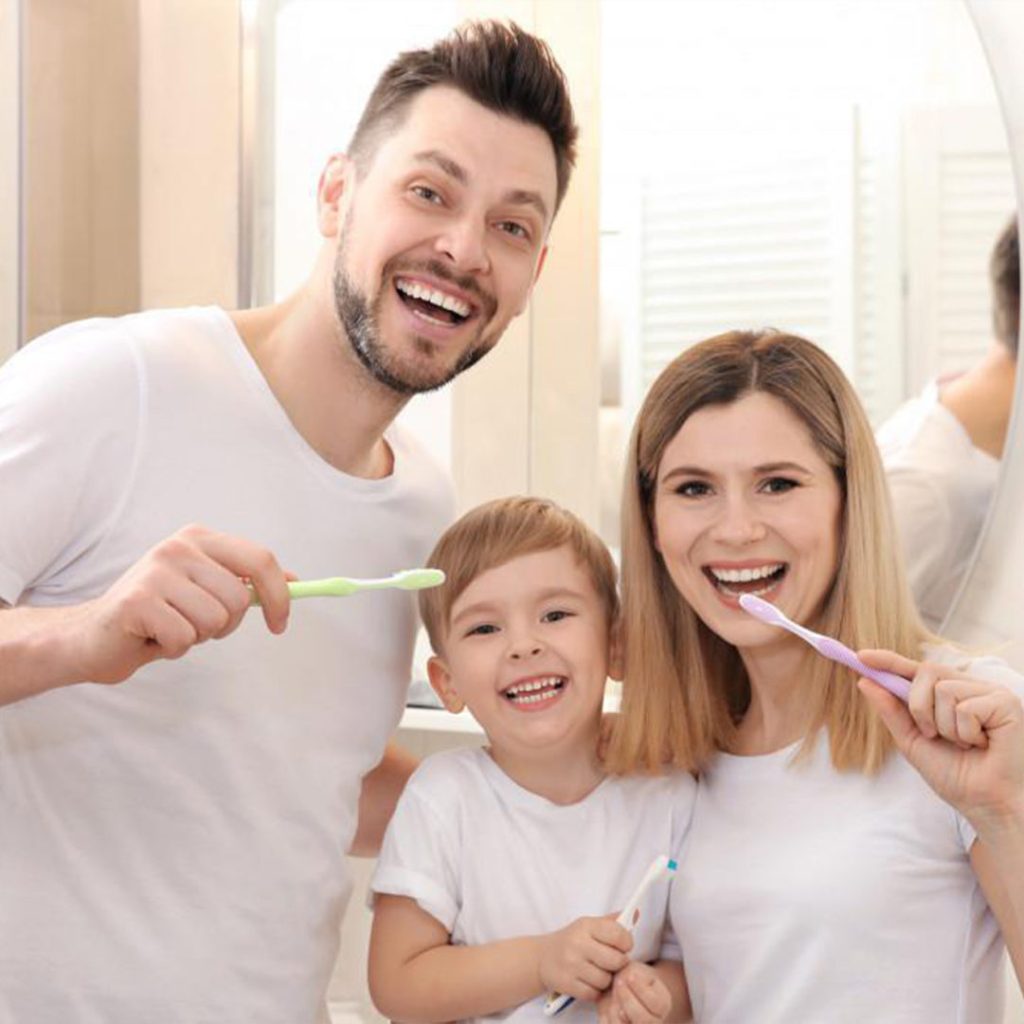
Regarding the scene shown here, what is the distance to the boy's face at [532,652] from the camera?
1.43 meters

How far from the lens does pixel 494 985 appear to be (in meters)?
Result: 1.35

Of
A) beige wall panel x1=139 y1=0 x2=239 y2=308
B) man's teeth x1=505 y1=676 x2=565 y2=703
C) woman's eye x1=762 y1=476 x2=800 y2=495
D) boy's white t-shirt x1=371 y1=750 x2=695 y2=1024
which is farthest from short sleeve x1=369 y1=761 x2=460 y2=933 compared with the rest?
beige wall panel x1=139 y1=0 x2=239 y2=308

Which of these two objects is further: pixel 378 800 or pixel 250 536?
pixel 378 800

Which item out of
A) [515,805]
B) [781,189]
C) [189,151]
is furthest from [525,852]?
[189,151]

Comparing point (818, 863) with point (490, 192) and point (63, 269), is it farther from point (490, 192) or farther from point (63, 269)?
point (63, 269)

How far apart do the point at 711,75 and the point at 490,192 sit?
0.53 metres

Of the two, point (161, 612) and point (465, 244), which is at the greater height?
point (465, 244)

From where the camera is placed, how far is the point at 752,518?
138 cm

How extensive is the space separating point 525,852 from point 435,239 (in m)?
0.54

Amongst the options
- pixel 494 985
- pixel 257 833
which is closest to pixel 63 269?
pixel 257 833

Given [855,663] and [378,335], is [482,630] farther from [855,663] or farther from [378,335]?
[855,663]

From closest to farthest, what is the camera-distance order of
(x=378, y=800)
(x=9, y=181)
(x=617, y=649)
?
1. (x=617, y=649)
2. (x=378, y=800)
3. (x=9, y=181)

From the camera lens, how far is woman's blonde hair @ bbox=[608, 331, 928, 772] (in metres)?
1.39

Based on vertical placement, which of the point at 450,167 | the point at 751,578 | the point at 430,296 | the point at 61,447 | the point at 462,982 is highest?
the point at 450,167
